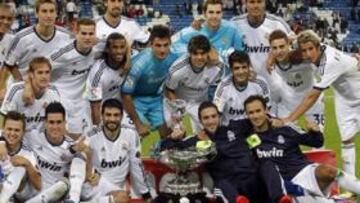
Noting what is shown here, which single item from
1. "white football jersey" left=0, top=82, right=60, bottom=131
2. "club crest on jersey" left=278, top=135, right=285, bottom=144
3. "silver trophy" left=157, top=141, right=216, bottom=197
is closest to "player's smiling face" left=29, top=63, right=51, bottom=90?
"white football jersey" left=0, top=82, right=60, bottom=131

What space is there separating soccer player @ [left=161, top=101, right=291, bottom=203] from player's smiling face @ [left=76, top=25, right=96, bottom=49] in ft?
4.58

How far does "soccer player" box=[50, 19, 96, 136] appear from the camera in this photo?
7.40 meters

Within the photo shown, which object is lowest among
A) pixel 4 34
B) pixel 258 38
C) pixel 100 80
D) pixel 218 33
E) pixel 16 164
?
pixel 16 164

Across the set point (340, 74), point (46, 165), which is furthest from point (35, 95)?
point (340, 74)

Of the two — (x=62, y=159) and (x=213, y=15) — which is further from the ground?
(x=213, y=15)

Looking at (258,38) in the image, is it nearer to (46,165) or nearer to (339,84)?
(339,84)

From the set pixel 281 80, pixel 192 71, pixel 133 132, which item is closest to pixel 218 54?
pixel 192 71

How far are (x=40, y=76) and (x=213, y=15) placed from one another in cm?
210

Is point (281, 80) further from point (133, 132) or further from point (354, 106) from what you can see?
point (133, 132)

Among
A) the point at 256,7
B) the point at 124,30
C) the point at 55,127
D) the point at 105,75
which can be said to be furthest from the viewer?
the point at 256,7

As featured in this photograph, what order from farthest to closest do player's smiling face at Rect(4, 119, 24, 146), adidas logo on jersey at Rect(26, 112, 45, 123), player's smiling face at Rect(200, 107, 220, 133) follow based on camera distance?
adidas logo on jersey at Rect(26, 112, 45, 123), player's smiling face at Rect(200, 107, 220, 133), player's smiling face at Rect(4, 119, 24, 146)

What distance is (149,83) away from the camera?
7.73 m

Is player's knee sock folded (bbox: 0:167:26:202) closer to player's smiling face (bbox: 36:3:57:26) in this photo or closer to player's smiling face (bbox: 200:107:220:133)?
player's smiling face (bbox: 200:107:220:133)

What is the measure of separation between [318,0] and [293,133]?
1005 inches
